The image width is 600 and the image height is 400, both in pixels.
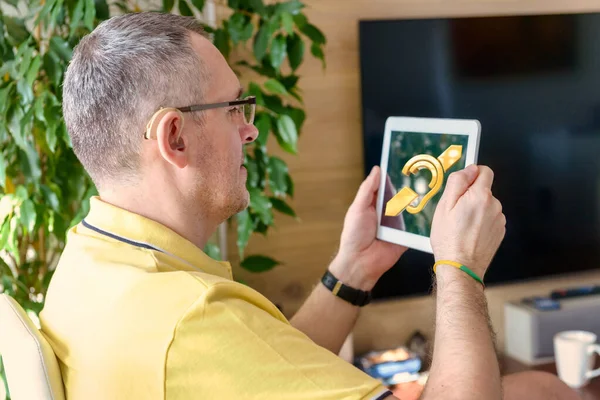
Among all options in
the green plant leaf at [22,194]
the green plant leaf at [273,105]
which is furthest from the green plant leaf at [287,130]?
the green plant leaf at [22,194]

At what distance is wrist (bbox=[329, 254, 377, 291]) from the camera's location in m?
1.53

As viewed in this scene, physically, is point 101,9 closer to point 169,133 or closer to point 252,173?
point 252,173

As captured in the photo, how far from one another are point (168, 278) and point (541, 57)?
2.01 meters

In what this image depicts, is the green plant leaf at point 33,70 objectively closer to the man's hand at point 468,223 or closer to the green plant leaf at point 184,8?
the green plant leaf at point 184,8

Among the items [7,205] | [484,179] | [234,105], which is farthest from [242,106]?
[7,205]

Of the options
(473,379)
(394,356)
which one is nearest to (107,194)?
→ (473,379)

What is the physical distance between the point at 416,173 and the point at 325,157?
1.12 metres

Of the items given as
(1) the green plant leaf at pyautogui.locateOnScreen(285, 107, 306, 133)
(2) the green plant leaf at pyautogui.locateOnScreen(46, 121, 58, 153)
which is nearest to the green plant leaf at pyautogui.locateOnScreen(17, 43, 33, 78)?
(2) the green plant leaf at pyautogui.locateOnScreen(46, 121, 58, 153)

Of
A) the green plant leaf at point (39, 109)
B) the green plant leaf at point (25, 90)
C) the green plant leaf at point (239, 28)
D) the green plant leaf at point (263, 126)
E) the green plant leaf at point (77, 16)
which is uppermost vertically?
the green plant leaf at point (77, 16)

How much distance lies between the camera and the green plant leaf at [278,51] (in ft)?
6.20

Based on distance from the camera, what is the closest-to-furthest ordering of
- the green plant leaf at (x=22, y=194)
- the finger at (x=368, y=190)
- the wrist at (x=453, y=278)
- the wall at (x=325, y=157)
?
the wrist at (x=453, y=278), the finger at (x=368, y=190), the green plant leaf at (x=22, y=194), the wall at (x=325, y=157)

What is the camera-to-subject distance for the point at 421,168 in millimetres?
1362

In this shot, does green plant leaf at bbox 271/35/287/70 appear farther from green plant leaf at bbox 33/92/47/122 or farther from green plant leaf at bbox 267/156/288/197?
green plant leaf at bbox 33/92/47/122

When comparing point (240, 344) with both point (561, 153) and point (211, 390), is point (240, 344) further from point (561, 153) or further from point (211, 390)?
point (561, 153)
